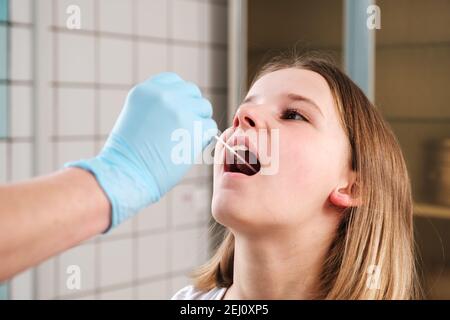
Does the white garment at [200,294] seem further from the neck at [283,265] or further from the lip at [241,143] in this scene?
the lip at [241,143]

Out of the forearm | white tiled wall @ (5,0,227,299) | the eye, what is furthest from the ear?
white tiled wall @ (5,0,227,299)

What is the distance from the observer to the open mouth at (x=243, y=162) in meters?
0.94

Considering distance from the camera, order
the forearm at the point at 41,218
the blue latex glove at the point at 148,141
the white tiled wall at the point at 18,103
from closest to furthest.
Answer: the forearm at the point at 41,218 → the blue latex glove at the point at 148,141 → the white tiled wall at the point at 18,103

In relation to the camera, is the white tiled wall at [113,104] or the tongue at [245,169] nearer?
the tongue at [245,169]

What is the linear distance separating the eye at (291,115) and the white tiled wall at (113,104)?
750 millimetres

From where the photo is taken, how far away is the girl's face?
0.89m

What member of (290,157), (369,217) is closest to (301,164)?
(290,157)

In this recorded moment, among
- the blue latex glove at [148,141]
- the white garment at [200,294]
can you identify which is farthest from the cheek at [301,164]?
the white garment at [200,294]

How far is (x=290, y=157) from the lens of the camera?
926 millimetres

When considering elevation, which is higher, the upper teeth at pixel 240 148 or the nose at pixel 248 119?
the nose at pixel 248 119
